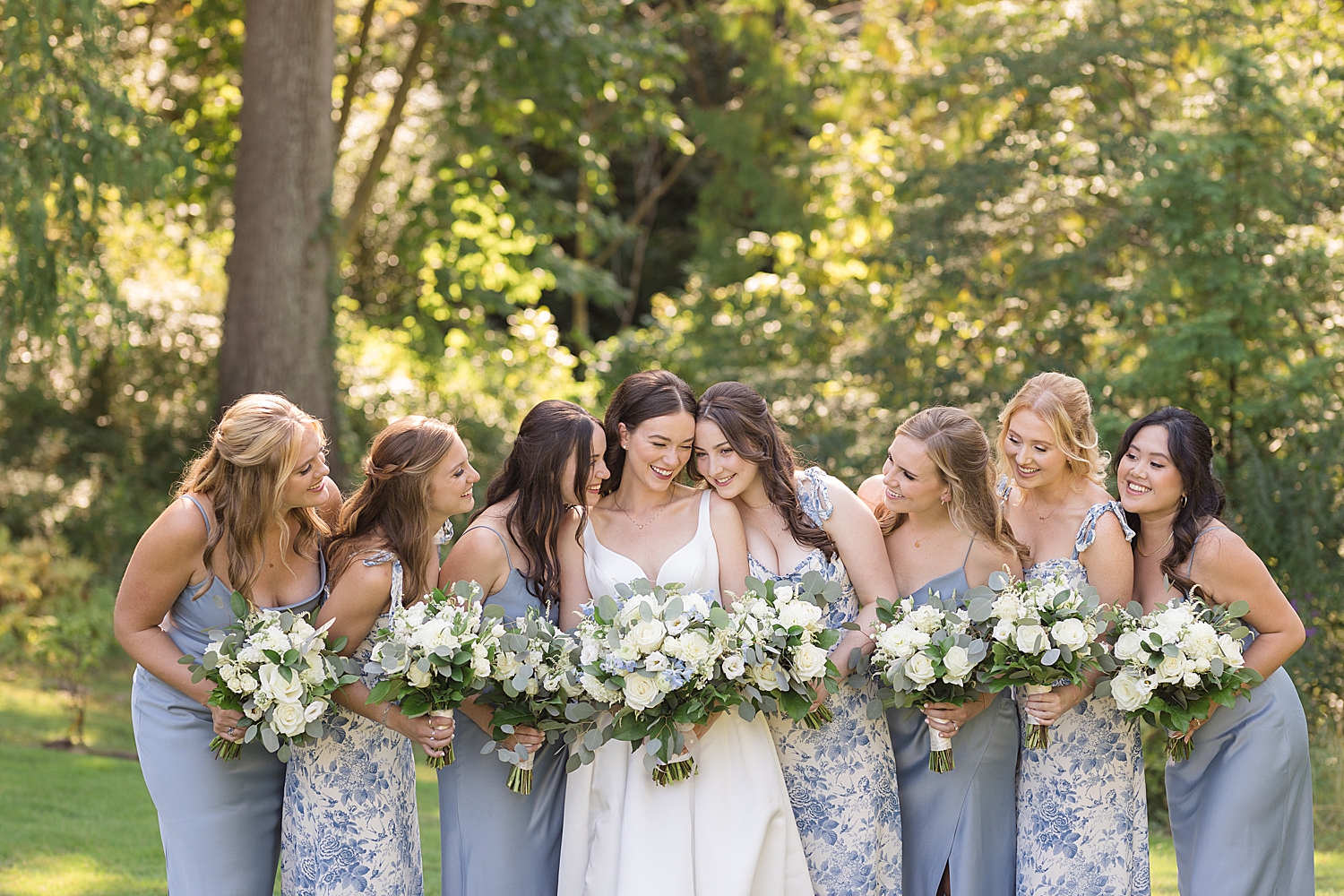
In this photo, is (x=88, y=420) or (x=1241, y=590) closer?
(x=1241, y=590)

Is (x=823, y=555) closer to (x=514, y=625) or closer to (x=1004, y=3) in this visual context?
(x=514, y=625)

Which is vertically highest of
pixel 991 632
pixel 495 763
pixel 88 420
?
pixel 88 420

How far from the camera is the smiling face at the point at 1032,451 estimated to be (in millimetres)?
4660

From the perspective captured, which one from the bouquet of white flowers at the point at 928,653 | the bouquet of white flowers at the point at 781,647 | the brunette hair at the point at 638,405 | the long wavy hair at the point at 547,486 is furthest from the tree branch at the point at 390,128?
the bouquet of white flowers at the point at 928,653

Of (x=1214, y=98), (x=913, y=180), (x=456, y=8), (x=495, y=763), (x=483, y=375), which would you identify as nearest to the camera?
(x=495, y=763)

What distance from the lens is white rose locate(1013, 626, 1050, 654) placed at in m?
4.10

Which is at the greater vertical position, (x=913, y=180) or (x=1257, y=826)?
(x=913, y=180)

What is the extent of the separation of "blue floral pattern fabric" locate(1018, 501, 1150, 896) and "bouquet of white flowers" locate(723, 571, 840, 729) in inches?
37.5

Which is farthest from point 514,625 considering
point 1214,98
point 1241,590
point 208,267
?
point 208,267

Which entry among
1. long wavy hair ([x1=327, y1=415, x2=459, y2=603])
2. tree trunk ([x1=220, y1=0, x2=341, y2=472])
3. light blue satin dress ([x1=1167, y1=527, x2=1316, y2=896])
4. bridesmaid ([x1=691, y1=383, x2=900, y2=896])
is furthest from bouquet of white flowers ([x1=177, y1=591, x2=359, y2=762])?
tree trunk ([x1=220, y1=0, x2=341, y2=472])

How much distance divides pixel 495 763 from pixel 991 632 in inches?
74.0

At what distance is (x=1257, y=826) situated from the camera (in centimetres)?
444

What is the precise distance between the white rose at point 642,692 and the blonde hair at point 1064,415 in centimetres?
178

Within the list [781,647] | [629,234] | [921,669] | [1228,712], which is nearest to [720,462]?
[781,647]
